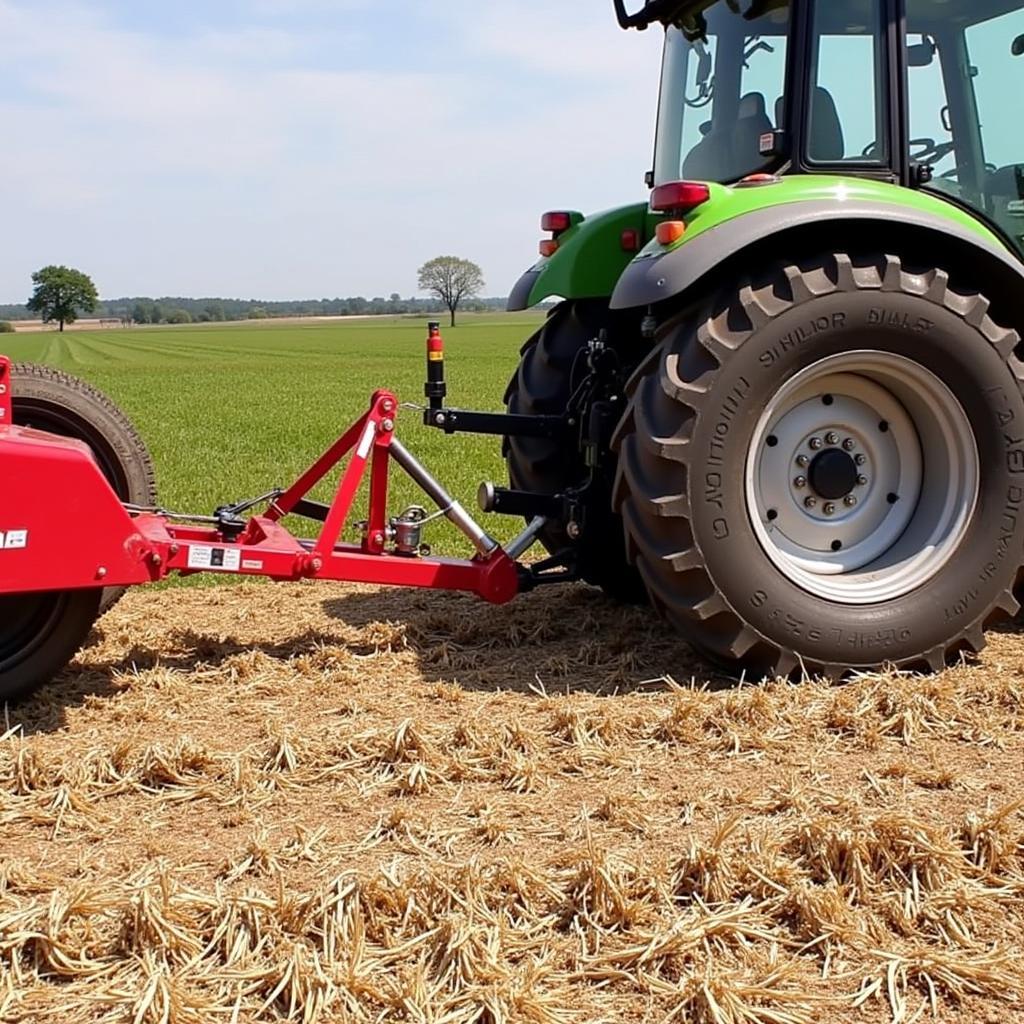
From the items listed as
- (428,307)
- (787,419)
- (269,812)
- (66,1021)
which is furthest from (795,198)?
(428,307)

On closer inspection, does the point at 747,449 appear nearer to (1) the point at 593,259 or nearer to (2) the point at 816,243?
(2) the point at 816,243

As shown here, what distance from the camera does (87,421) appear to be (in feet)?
13.8

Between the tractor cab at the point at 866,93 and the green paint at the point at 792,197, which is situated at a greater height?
the tractor cab at the point at 866,93

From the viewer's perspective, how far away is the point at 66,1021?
2.13 metres

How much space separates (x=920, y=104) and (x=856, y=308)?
905 millimetres

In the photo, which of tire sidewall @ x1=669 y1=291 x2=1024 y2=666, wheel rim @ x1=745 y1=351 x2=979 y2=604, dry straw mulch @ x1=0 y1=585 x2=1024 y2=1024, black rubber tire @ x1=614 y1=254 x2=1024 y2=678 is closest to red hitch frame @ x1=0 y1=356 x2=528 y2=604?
dry straw mulch @ x1=0 y1=585 x2=1024 y2=1024

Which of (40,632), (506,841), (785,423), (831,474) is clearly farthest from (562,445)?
(506,841)

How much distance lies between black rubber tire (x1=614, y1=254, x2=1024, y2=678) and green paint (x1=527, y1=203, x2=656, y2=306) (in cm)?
100

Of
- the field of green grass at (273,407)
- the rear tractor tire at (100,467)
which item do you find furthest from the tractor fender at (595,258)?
the field of green grass at (273,407)

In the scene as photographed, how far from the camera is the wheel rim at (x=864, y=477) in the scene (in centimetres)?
399

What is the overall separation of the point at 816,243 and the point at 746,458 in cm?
78

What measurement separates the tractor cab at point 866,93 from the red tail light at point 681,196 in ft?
1.48

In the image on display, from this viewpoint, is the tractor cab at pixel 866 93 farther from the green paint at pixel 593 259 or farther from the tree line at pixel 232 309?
the tree line at pixel 232 309

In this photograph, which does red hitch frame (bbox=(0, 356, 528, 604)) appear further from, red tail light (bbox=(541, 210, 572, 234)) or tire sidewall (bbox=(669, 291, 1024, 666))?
red tail light (bbox=(541, 210, 572, 234))
